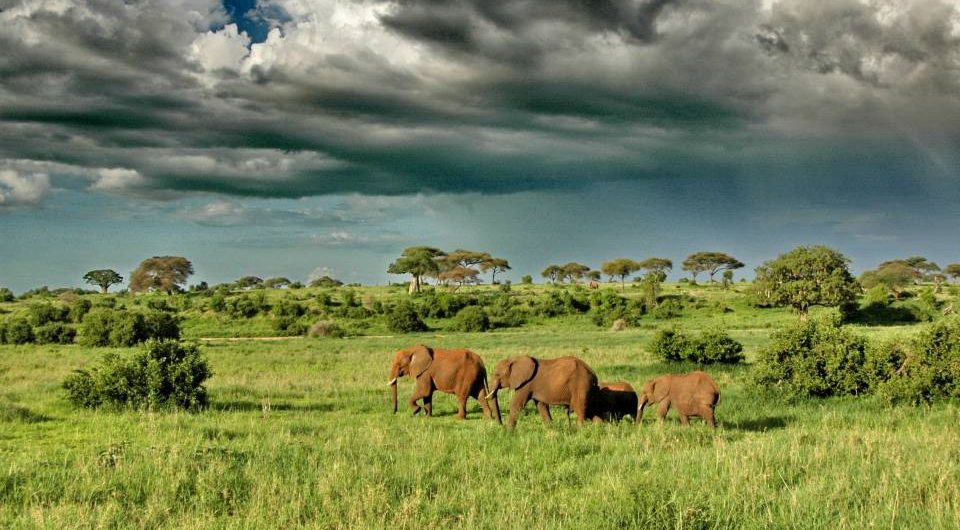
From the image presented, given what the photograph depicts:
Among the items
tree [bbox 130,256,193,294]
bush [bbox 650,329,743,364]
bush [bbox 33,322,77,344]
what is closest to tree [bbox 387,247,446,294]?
tree [bbox 130,256,193,294]

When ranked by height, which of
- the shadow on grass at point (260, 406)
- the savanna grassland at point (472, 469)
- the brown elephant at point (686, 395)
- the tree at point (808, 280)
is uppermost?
the tree at point (808, 280)

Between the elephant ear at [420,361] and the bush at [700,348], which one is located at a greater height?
the elephant ear at [420,361]

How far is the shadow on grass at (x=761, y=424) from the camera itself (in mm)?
13084

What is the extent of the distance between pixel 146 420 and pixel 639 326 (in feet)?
169

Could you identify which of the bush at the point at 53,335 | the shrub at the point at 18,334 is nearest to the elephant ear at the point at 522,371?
the bush at the point at 53,335

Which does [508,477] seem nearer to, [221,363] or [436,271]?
[221,363]

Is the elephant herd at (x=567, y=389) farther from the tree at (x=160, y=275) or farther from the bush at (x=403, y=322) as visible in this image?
the tree at (x=160, y=275)

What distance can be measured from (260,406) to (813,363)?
14.9 m

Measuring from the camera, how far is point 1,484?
26.6 feet

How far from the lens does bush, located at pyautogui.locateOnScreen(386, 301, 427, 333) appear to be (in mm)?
61062

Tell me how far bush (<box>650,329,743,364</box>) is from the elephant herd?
1308 centimetres

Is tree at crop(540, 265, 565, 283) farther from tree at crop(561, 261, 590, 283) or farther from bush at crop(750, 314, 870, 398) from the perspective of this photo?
bush at crop(750, 314, 870, 398)

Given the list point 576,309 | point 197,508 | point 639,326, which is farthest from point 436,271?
point 197,508

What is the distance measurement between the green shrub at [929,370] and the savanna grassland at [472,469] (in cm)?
38
